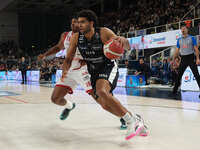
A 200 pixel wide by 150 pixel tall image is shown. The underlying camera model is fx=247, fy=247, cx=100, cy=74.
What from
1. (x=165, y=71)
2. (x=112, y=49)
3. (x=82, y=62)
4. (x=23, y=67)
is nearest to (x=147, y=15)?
(x=165, y=71)

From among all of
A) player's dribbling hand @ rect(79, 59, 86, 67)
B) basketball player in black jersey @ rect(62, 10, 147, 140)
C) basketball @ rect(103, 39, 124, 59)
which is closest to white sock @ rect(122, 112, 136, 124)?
basketball player in black jersey @ rect(62, 10, 147, 140)

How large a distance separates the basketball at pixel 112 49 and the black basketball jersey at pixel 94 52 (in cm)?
15

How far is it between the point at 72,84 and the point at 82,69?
0.84ft

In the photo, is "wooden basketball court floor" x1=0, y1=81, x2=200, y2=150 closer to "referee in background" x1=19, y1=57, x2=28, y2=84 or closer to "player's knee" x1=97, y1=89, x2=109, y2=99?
"player's knee" x1=97, y1=89, x2=109, y2=99

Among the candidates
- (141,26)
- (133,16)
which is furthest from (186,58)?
(133,16)

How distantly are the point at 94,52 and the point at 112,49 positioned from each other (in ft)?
0.94

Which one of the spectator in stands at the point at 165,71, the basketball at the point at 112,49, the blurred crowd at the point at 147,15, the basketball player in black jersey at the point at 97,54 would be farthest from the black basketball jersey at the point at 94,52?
the blurred crowd at the point at 147,15

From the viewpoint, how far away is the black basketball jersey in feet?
9.46

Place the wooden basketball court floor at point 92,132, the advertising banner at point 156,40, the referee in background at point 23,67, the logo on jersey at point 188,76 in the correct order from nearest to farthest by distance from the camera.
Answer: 1. the wooden basketball court floor at point 92,132
2. the logo on jersey at point 188,76
3. the advertising banner at point 156,40
4. the referee in background at point 23,67

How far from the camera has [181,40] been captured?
5.90m

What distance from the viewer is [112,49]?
2.70 m

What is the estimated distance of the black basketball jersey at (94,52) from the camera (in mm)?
2883

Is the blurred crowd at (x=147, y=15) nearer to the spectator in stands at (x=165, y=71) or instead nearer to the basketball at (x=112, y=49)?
the spectator in stands at (x=165, y=71)

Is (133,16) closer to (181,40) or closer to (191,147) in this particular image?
(181,40)
